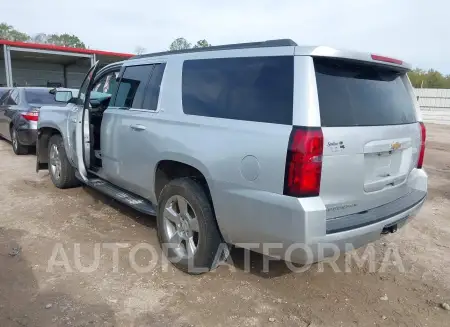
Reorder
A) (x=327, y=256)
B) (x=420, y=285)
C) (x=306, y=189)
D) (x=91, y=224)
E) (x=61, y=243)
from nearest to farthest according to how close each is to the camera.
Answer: (x=306, y=189) < (x=327, y=256) < (x=420, y=285) < (x=61, y=243) < (x=91, y=224)

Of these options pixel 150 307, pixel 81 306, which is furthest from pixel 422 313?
pixel 81 306

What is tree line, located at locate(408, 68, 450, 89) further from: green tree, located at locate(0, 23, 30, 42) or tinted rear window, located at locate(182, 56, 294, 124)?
green tree, located at locate(0, 23, 30, 42)

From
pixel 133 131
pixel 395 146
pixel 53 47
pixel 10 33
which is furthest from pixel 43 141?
pixel 10 33

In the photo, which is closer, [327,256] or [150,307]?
[327,256]

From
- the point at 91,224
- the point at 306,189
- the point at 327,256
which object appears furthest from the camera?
the point at 91,224

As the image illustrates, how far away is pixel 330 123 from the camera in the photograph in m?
2.62

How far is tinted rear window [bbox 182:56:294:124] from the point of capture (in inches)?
105

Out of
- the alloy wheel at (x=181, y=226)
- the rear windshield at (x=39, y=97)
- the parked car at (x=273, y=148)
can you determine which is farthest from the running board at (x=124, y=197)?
the rear windshield at (x=39, y=97)

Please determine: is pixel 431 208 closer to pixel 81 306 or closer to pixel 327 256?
pixel 327 256

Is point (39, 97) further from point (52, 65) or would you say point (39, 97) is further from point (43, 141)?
point (52, 65)

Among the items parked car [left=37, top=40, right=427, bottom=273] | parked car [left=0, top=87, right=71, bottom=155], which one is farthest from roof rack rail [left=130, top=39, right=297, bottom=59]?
parked car [left=0, top=87, right=71, bottom=155]

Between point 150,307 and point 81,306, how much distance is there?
1.78 feet

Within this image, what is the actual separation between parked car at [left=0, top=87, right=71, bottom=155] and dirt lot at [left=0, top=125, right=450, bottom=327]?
4.18m

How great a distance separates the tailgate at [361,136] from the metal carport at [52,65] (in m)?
21.9
